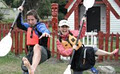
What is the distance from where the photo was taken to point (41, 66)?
8359 millimetres

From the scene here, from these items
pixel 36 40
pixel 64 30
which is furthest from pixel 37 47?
pixel 64 30

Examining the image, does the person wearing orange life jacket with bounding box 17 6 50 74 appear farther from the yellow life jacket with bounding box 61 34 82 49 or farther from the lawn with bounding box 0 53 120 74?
the lawn with bounding box 0 53 120 74

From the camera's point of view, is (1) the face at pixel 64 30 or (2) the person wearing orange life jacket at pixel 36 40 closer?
(2) the person wearing orange life jacket at pixel 36 40

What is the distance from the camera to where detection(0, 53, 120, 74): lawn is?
768 centimetres

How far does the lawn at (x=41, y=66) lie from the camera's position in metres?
7.68

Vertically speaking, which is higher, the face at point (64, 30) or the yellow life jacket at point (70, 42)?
the face at point (64, 30)

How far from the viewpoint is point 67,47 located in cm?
534

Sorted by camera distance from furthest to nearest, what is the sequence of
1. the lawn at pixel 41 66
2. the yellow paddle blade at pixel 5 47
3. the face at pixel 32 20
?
the lawn at pixel 41 66, the yellow paddle blade at pixel 5 47, the face at pixel 32 20

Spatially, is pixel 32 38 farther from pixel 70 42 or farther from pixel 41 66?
pixel 41 66

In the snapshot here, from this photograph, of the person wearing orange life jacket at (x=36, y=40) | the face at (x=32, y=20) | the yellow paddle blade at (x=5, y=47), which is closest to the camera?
the person wearing orange life jacket at (x=36, y=40)

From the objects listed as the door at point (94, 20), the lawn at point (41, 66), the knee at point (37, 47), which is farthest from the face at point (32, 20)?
the door at point (94, 20)

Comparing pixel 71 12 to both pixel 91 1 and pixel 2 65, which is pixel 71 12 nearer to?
pixel 2 65

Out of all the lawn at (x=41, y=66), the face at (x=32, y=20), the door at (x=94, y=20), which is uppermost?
the face at (x=32, y=20)

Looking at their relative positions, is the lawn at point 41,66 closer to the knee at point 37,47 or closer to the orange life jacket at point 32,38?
the orange life jacket at point 32,38
